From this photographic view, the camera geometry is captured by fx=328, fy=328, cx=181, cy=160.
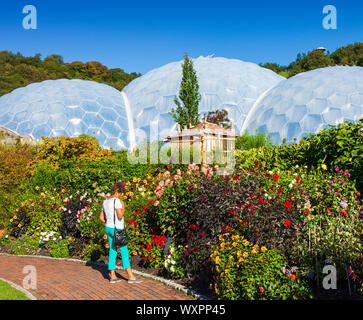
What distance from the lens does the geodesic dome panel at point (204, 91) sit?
2533 cm

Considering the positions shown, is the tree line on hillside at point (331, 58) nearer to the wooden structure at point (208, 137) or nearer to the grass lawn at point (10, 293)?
the wooden structure at point (208, 137)

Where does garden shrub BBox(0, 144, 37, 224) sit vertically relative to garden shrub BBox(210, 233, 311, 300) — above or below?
above

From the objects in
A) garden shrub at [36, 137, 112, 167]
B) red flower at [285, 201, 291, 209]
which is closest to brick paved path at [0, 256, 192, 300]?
red flower at [285, 201, 291, 209]

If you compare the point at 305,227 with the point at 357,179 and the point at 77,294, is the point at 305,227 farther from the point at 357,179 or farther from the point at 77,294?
the point at 77,294

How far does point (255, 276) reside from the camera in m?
4.14

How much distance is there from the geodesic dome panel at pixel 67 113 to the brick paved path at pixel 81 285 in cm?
1714

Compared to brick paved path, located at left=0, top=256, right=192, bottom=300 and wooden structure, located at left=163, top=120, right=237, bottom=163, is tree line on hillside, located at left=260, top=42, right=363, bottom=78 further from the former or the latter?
brick paved path, located at left=0, top=256, right=192, bottom=300

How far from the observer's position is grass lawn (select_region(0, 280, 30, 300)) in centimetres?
477

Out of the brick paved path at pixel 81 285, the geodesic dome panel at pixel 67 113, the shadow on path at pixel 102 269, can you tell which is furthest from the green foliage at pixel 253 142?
the geodesic dome panel at pixel 67 113

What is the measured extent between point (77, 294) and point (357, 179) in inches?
212

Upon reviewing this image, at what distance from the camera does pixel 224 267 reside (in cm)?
437

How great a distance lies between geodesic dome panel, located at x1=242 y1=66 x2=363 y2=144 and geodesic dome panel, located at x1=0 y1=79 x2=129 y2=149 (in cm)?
1041

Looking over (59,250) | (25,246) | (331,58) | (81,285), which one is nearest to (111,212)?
(81,285)

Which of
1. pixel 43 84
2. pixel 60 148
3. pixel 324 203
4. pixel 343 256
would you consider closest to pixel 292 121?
pixel 60 148
